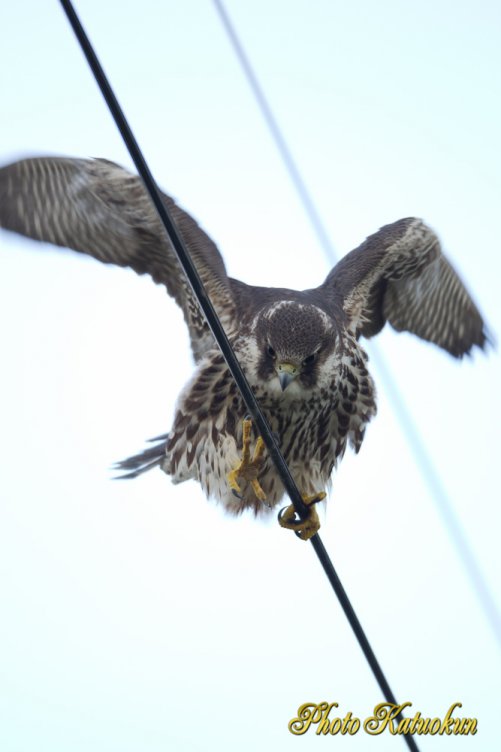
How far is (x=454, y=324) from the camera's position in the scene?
276 inches

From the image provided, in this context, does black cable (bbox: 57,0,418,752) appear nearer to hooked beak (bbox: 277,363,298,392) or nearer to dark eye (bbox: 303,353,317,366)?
hooked beak (bbox: 277,363,298,392)

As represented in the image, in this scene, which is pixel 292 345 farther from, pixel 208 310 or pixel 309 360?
pixel 208 310

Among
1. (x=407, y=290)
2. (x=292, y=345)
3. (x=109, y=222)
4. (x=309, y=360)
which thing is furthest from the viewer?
(x=407, y=290)

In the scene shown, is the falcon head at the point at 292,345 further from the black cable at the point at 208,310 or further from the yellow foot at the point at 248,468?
the black cable at the point at 208,310

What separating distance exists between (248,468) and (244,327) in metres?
0.70

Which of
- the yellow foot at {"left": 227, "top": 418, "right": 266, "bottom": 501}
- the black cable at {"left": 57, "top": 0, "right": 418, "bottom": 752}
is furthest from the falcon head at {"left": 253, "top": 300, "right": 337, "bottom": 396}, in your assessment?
the black cable at {"left": 57, "top": 0, "right": 418, "bottom": 752}

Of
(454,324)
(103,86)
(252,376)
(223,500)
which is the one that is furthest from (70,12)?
(454,324)

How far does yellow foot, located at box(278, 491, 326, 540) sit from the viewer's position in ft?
16.4

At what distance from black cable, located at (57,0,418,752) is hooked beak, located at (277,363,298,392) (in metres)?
0.95

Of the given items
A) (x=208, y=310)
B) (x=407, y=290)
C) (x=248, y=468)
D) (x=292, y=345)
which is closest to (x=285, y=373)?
(x=292, y=345)

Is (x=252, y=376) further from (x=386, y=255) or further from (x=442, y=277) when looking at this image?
(x=442, y=277)

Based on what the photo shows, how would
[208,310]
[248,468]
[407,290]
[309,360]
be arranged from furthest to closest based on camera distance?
[407,290], [248,468], [309,360], [208,310]

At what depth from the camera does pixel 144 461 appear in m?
6.42

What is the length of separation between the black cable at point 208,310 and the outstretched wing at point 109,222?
172 centimetres
